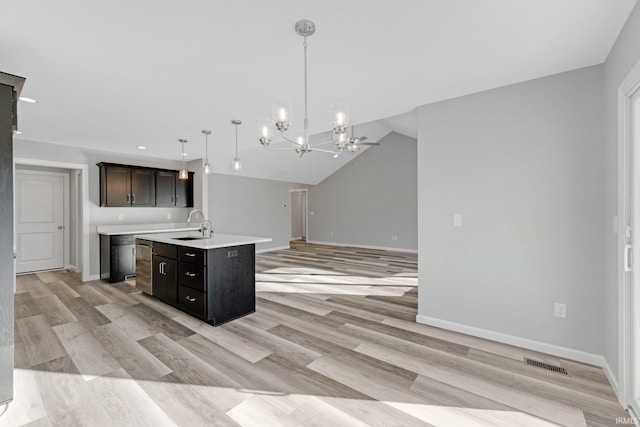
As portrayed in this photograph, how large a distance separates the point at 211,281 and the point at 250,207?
532 cm

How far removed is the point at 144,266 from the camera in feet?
13.6

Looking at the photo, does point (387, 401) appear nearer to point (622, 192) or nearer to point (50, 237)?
point (622, 192)

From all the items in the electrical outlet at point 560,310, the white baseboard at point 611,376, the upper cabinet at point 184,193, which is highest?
the upper cabinet at point 184,193

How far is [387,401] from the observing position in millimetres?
1904

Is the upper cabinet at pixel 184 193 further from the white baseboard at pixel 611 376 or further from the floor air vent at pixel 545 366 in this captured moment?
the white baseboard at pixel 611 376

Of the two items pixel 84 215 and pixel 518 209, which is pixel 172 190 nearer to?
pixel 84 215

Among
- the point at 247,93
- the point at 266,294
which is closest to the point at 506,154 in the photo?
the point at 247,93

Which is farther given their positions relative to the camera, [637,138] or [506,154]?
[506,154]

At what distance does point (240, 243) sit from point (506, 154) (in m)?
2.86

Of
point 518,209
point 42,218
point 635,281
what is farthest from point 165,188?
point 635,281

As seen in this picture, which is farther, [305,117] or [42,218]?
[42,218]

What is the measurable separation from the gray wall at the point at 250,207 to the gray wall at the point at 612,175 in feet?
22.3

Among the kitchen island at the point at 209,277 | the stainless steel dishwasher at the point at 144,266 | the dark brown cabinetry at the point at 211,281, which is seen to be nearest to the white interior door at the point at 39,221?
the stainless steel dishwasher at the point at 144,266

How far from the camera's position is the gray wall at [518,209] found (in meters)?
2.39
